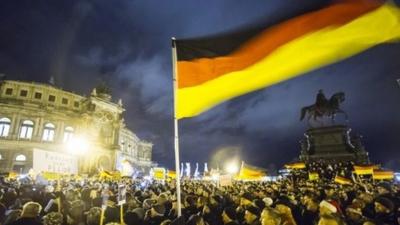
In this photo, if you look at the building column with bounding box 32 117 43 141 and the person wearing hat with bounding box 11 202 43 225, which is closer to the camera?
the person wearing hat with bounding box 11 202 43 225

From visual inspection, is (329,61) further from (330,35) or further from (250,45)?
(250,45)

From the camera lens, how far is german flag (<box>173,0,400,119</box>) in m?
4.92

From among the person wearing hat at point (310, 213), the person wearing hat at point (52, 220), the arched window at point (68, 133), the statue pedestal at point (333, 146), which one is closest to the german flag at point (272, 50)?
the person wearing hat at point (52, 220)

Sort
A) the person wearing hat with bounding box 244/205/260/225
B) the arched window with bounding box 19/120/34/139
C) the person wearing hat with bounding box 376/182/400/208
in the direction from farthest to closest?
1. the arched window with bounding box 19/120/34/139
2. the person wearing hat with bounding box 376/182/400/208
3. the person wearing hat with bounding box 244/205/260/225

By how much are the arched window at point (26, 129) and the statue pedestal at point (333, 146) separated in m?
46.8

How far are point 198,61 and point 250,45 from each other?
1.24 meters

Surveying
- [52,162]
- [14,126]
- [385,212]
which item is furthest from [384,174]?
[14,126]

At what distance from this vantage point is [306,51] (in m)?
5.38

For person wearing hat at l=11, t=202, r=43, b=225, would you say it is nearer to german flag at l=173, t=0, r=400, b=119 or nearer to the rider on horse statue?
german flag at l=173, t=0, r=400, b=119

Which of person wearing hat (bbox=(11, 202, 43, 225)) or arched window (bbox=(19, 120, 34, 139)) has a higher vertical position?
arched window (bbox=(19, 120, 34, 139))

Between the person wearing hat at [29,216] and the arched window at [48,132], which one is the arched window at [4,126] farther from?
the person wearing hat at [29,216]

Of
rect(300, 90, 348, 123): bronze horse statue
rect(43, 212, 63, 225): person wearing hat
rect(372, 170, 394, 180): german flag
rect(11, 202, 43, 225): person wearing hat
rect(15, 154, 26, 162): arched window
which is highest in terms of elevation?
rect(300, 90, 348, 123): bronze horse statue

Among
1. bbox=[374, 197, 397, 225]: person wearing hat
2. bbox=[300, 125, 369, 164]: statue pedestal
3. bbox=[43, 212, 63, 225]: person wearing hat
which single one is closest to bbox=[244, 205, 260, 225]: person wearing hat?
bbox=[374, 197, 397, 225]: person wearing hat

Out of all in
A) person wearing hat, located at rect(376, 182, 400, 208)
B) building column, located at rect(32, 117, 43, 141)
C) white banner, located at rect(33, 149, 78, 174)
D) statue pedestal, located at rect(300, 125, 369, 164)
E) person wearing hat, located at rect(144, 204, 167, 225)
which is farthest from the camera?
building column, located at rect(32, 117, 43, 141)
